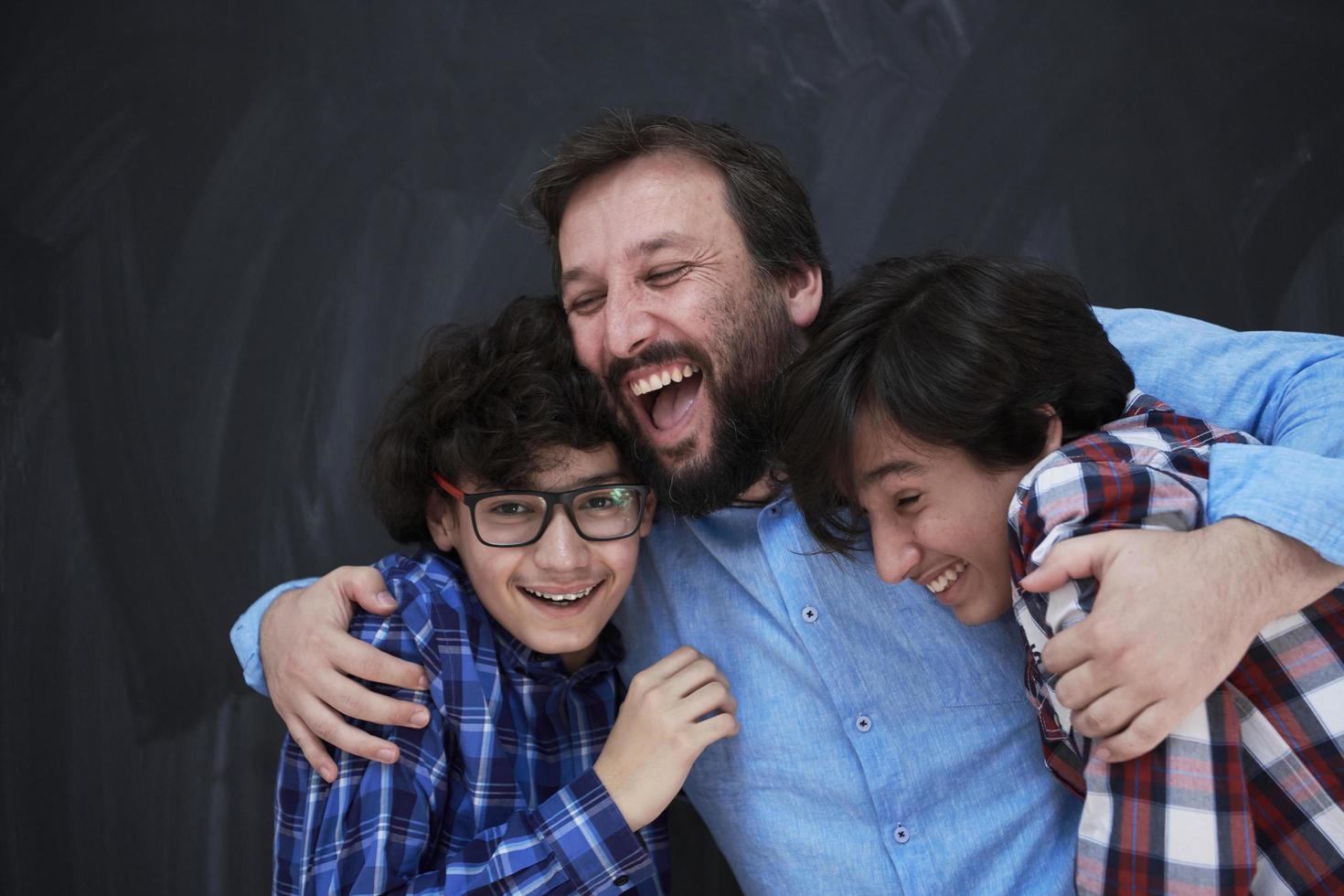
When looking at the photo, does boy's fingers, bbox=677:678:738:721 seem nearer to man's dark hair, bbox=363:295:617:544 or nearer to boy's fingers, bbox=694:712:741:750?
boy's fingers, bbox=694:712:741:750

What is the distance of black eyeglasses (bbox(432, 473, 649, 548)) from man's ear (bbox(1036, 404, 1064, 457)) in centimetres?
57

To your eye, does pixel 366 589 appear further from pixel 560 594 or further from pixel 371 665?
pixel 560 594

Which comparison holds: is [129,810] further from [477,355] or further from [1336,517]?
[1336,517]

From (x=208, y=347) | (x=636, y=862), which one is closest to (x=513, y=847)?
(x=636, y=862)

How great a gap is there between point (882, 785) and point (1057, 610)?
45 centimetres

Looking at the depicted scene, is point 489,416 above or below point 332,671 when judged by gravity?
above

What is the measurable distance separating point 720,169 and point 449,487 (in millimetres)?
683

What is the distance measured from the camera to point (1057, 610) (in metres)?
1.07

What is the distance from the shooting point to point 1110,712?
3.28 feet

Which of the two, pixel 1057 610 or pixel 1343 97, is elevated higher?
pixel 1343 97

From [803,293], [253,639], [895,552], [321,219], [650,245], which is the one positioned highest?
[321,219]

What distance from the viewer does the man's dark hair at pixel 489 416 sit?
1.42m

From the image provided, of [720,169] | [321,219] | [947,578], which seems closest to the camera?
[947,578]

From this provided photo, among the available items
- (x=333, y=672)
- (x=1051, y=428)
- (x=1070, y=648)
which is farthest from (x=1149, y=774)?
(x=333, y=672)
